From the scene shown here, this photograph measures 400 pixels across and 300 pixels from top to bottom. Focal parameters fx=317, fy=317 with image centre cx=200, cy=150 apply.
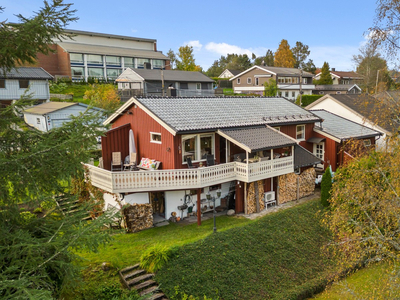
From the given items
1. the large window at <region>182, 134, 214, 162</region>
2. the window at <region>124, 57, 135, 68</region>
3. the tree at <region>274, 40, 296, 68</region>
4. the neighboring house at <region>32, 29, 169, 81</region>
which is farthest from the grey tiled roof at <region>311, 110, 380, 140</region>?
the tree at <region>274, 40, 296, 68</region>

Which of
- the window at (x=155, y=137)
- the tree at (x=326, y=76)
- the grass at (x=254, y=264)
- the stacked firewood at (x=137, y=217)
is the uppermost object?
the tree at (x=326, y=76)

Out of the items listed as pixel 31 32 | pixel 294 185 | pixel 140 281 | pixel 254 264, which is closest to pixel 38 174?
pixel 31 32

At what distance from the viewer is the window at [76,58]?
5169cm

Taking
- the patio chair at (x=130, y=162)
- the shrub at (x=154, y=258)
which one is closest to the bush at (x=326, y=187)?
the shrub at (x=154, y=258)

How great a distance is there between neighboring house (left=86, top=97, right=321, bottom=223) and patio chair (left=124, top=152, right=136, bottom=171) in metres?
0.53

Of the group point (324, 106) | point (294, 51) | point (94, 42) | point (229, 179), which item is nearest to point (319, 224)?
point (229, 179)

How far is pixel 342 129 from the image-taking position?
78.7 feet

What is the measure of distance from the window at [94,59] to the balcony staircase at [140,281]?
159 ft

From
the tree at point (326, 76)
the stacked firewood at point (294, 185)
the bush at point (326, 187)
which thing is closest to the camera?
the bush at point (326, 187)

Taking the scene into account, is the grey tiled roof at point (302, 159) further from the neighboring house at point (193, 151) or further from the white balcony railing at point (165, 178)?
the white balcony railing at point (165, 178)

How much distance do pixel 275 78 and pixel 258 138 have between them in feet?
133

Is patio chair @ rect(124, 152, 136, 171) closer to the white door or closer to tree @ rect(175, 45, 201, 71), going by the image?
the white door

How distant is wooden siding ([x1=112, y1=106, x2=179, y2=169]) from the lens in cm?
1623

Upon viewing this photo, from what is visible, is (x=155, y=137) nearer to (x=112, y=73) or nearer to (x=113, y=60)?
(x=112, y=73)
